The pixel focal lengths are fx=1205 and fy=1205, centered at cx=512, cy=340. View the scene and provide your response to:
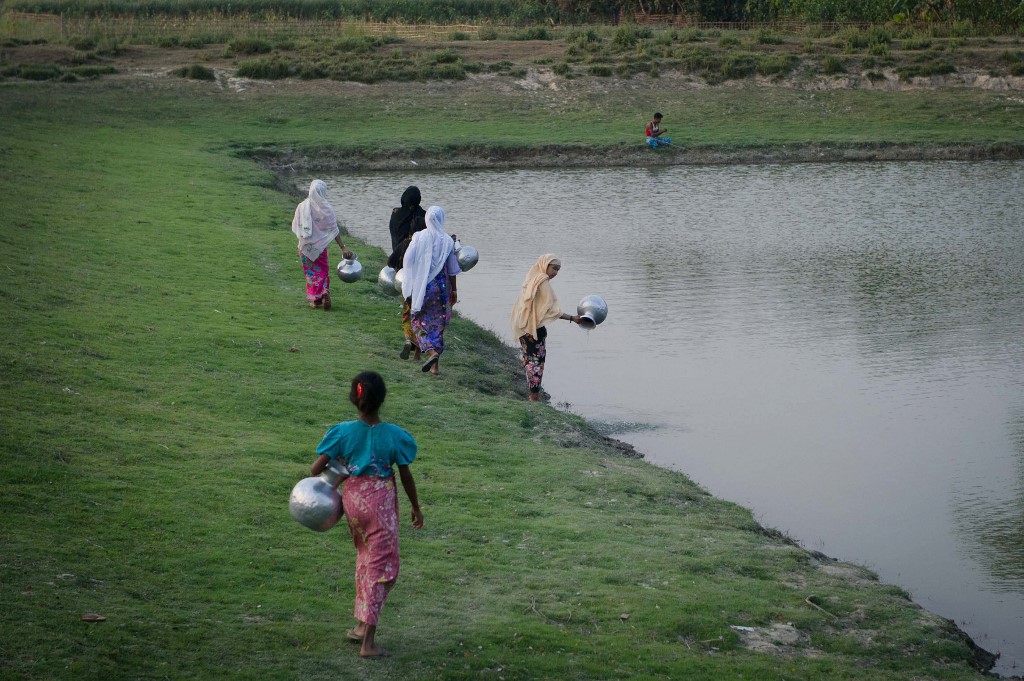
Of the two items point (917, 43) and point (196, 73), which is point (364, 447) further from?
point (917, 43)

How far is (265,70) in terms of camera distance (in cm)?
4188

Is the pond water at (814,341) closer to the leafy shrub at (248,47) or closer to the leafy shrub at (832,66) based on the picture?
the leafy shrub at (832,66)

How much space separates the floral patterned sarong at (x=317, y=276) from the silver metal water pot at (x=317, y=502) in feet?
28.3

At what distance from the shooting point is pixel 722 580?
8.32 m

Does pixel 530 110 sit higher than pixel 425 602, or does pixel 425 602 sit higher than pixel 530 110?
pixel 530 110

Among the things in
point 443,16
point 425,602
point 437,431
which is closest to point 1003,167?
point 437,431

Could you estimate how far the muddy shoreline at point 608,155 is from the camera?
1323 inches

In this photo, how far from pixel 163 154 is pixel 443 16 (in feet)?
122

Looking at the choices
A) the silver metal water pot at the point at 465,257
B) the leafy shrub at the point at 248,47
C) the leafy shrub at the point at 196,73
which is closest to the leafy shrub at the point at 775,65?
the leafy shrub at the point at 248,47

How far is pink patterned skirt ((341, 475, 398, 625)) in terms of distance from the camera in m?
6.65

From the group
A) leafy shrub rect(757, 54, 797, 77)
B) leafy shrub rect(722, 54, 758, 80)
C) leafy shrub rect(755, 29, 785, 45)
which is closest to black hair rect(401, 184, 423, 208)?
leafy shrub rect(722, 54, 758, 80)

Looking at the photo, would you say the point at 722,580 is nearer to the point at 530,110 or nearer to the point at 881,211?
the point at 881,211

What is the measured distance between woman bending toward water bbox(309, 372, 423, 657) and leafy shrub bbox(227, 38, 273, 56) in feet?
133

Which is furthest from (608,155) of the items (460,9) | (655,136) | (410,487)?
(460,9)
